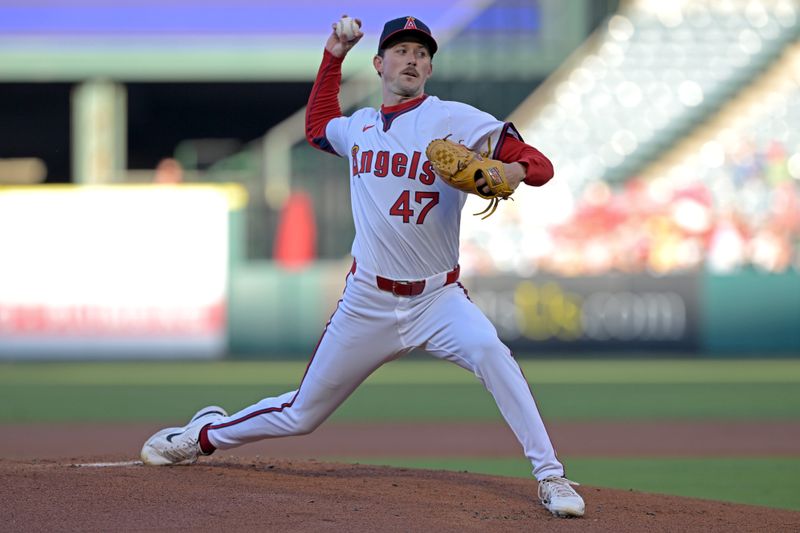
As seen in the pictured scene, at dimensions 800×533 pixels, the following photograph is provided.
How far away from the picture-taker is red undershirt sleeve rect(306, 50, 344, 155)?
545cm

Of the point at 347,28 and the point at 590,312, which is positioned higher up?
the point at 347,28

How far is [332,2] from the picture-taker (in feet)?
66.6

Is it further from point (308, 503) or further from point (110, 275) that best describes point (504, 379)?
point (110, 275)

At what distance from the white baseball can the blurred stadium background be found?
9.23m

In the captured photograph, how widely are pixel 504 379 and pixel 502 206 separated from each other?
11.0 metres

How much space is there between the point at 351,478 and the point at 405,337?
0.82 meters

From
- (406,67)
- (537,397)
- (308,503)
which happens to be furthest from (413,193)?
(537,397)

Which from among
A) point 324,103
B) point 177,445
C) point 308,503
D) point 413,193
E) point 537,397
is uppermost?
point 324,103

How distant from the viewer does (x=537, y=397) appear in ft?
34.7

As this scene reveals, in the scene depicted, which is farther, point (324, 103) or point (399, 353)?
point (324, 103)

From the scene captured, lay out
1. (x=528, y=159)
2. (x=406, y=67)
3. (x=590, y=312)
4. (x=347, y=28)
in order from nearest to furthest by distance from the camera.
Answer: (x=528, y=159) → (x=406, y=67) → (x=347, y=28) → (x=590, y=312)

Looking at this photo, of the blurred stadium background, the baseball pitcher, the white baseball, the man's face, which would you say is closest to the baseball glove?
the baseball pitcher

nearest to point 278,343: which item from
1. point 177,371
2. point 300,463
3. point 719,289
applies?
point 177,371

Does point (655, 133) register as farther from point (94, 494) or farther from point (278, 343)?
point (94, 494)
